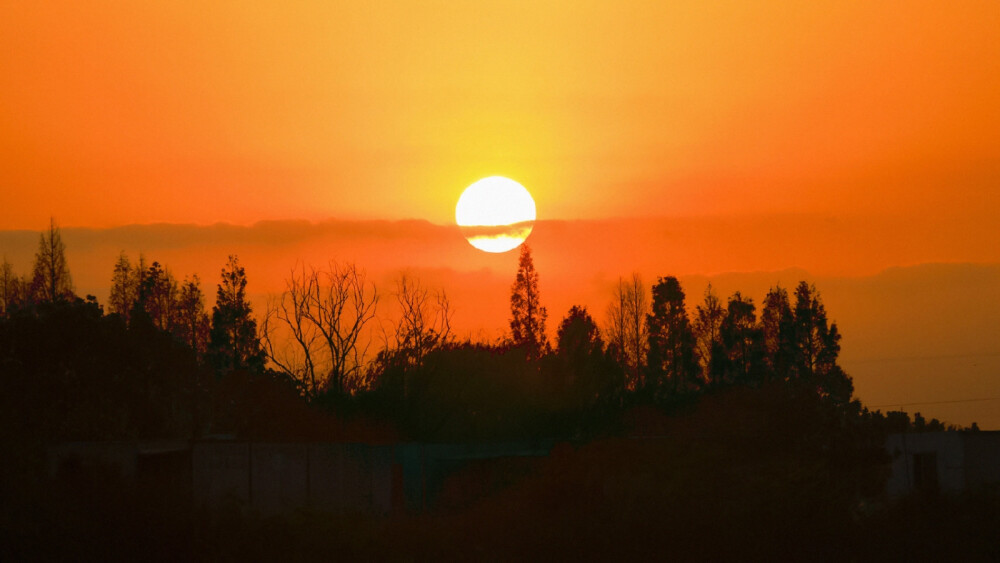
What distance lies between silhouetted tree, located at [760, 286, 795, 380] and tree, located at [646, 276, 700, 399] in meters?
5.40

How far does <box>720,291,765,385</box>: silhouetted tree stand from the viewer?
8104 cm

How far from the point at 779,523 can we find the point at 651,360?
171ft

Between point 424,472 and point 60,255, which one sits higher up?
point 60,255

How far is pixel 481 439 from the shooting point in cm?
4522

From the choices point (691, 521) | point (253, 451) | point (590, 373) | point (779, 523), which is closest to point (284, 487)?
point (253, 451)

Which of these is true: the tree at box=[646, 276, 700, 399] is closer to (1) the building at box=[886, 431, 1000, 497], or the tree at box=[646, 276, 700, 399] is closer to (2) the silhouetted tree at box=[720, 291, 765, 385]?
(2) the silhouetted tree at box=[720, 291, 765, 385]

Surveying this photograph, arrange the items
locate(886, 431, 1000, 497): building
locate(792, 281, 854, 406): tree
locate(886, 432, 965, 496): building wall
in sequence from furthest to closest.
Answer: locate(792, 281, 854, 406): tree, locate(886, 432, 965, 496): building wall, locate(886, 431, 1000, 497): building

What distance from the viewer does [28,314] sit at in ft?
138

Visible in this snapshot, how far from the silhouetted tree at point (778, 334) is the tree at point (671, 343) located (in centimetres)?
540

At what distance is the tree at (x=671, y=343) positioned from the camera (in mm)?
81500

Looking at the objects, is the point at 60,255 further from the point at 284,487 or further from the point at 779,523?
the point at 779,523

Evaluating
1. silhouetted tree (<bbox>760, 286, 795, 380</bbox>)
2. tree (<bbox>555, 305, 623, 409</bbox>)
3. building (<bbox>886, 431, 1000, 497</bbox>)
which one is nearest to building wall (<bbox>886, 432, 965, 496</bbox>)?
building (<bbox>886, 431, 1000, 497</bbox>)

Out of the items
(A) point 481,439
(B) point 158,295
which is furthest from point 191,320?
(A) point 481,439

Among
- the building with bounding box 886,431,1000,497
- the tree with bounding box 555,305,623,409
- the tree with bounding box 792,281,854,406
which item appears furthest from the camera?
the tree with bounding box 792,281,854,406
